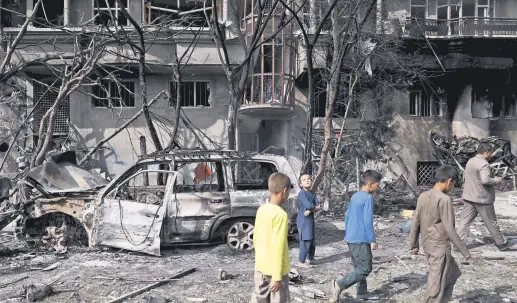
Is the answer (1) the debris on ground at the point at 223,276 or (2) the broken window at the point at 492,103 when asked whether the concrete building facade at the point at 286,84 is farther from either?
(1) the debris on ground at the point at 223,276

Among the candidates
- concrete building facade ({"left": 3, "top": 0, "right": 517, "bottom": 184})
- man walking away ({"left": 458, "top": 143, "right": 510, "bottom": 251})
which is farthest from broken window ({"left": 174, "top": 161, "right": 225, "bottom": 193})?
concrete building facade ({"left": 3, "top": 0, "right": 517, "bottom": 184})

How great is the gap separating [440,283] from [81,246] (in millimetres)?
5972

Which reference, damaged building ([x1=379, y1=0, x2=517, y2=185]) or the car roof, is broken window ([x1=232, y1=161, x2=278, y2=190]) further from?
damaged building ([x1=379, y1=0, x2=517, y2=185])

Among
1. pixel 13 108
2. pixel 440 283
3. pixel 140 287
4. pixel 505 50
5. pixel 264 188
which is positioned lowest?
pixel 140 287

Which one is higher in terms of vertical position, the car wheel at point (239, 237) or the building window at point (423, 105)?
the building window at point (423, 105)

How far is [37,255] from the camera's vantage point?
26.4 feet

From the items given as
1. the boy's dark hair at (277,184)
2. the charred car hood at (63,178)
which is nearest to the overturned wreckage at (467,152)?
the charred car hood at (63,178)

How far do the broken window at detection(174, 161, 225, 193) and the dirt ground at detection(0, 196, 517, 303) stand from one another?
1084 mm

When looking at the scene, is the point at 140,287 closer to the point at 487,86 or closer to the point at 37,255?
the point at 37,255

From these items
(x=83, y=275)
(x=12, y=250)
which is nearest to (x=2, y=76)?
(x=12, y=250)

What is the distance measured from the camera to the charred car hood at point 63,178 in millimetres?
8594

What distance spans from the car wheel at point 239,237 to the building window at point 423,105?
44.4 ft

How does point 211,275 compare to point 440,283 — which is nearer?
point 440,283

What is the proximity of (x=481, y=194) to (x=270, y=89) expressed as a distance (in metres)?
10.3
